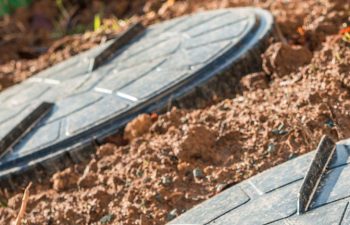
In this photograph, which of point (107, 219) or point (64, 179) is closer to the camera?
point (107, 219)

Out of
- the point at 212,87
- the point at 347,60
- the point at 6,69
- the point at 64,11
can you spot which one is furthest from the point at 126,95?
the point at 64,11

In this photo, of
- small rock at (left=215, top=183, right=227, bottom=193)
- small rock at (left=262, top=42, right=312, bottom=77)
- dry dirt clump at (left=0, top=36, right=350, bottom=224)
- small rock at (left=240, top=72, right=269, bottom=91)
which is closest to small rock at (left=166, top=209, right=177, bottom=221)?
dry dirt clump at (left=0, top=36, right=350, bottom=224)

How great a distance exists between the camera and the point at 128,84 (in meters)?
3.29

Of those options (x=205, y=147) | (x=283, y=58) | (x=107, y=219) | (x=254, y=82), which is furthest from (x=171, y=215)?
(x=283, y=58)

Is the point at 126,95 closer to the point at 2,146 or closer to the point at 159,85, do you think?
the point at 159,85

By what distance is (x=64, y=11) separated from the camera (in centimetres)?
604

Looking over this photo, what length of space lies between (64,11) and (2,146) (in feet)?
Result: 9.87

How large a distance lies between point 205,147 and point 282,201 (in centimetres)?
80

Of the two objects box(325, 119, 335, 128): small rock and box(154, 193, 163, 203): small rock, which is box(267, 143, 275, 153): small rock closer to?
box(325, 119, 335, 128): small rock

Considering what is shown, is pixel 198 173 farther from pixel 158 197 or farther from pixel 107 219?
Result: pixel 107 219

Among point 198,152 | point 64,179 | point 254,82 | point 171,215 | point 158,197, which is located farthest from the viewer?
point 254,82

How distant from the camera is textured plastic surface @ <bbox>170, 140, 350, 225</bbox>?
190cm

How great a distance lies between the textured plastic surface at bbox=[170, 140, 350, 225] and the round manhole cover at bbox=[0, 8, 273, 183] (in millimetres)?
959

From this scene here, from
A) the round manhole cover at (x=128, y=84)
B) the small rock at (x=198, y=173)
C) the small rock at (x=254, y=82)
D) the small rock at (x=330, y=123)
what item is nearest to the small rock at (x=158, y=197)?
the small rock at (x=198, y=173)
